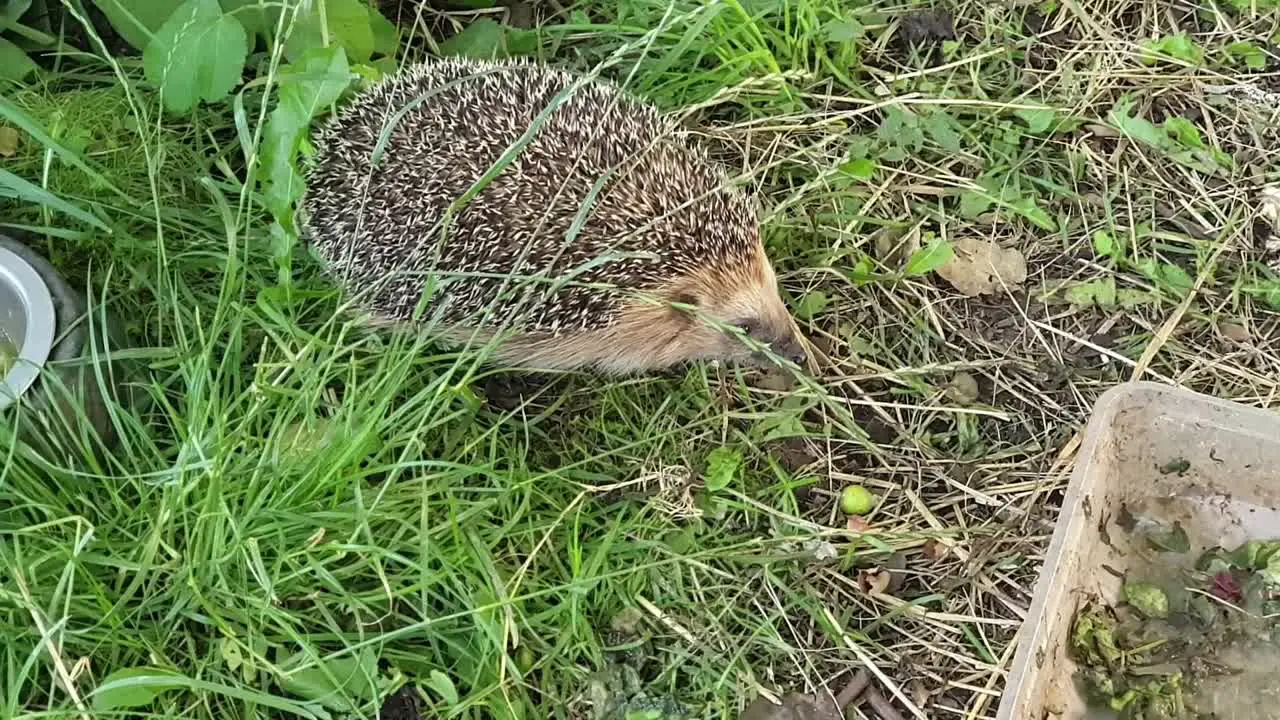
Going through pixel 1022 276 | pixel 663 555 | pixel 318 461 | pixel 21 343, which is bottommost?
pixel 663 555

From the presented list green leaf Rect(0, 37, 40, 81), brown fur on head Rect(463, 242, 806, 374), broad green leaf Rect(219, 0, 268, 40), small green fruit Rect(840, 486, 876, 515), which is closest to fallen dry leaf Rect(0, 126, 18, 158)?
green leaf Rect(0, 37, 40, 81)

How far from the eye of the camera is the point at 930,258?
2.73m

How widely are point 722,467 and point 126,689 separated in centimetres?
130

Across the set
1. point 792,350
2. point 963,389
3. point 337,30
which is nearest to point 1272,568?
point 963,389

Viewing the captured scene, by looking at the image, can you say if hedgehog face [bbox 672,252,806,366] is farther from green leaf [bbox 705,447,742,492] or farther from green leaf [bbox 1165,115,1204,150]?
green leaf [bbox 1165,115,1204,150]

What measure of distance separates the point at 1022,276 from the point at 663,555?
1214 mm

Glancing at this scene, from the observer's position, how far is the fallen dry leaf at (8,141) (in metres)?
2.73

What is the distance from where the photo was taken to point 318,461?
2.18 meters

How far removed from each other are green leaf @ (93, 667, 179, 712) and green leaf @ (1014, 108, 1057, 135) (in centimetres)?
249

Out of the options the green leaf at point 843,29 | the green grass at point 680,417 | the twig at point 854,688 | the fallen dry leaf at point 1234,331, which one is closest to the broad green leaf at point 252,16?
the green grass at point 680,417

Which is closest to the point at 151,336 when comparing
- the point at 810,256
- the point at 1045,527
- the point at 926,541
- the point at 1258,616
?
the point at 810,256

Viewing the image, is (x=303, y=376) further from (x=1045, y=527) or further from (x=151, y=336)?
(x=1045, y=527)

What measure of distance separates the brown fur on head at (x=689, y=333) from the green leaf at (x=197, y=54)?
89 centimetres

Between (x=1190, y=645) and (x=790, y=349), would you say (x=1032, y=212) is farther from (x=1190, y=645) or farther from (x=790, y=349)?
(x=1190, y=645)
